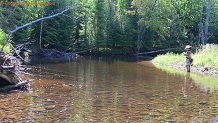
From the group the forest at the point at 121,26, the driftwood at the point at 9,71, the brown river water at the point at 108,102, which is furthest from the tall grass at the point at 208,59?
the forest at the point at 121,26

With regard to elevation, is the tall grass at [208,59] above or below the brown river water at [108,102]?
above

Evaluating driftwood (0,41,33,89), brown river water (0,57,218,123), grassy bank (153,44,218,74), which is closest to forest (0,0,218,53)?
grassy bank (153,44,218,74)

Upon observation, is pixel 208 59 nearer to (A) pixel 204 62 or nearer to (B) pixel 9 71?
(A) pixel 204 62

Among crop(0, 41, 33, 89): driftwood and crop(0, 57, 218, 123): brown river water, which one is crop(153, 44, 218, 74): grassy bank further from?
crop(0, 41, 33, 89): driftwood

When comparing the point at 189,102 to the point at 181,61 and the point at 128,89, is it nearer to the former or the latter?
the point at 128,89

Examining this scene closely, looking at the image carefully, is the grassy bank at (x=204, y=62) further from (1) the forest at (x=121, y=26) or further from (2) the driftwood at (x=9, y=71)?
(2) the driftwood at (x=9, y=71)

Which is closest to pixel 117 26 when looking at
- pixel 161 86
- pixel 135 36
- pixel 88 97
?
pixel 135 36

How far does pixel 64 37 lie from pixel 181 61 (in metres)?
16.4

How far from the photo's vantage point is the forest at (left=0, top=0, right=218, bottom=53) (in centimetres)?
3834

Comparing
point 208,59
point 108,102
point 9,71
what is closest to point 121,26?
point 208,59

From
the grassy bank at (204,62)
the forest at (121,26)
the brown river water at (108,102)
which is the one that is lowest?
the brown river water at (108,102)

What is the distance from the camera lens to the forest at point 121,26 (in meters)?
38.3

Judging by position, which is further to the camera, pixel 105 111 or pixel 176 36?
pixel 176 36

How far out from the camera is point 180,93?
45.2 feet
